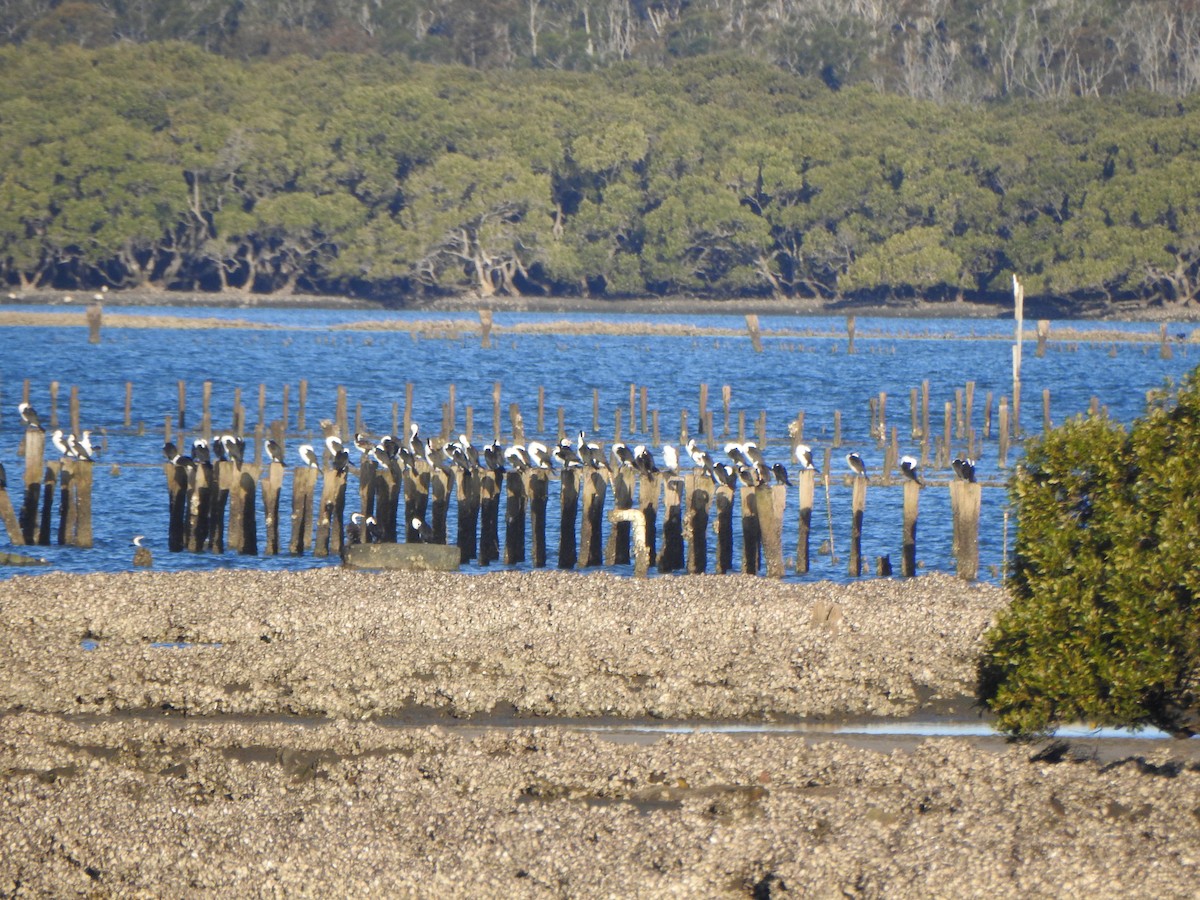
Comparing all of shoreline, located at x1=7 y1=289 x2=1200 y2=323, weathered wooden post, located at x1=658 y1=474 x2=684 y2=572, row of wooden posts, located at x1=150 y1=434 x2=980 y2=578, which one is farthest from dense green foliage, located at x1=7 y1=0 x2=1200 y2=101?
weathered wooden post, located at x1=658 y1=474 x2=684 y2=572

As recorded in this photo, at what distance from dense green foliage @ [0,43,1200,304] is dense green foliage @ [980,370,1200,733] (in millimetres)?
98182

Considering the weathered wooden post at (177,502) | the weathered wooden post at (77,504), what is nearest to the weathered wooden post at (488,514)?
the weathered wooden post at (177,502)

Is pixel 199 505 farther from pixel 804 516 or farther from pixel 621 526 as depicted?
pixel 804 516

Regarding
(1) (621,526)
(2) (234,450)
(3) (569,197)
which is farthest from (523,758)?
(3) (569,197)

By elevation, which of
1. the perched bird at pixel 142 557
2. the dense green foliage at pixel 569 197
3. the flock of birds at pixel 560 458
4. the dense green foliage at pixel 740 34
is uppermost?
the dense green foliage at pixel 740 34

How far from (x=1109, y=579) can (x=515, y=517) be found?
568 inches

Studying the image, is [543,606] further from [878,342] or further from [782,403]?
[878,342]

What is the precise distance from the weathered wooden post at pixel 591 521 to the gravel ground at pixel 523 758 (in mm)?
5568

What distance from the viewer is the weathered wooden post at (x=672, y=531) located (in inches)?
923

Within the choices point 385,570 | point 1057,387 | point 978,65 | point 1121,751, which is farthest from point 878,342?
point 1121,751

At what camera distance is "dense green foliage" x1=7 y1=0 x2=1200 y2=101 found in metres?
149

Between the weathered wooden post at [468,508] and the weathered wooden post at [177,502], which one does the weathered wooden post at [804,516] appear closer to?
the weathered wooden post at [468,508]

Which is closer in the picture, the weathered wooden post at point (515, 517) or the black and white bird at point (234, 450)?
the weathered wooden post at point (515, 517)

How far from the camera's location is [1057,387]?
230 ft
